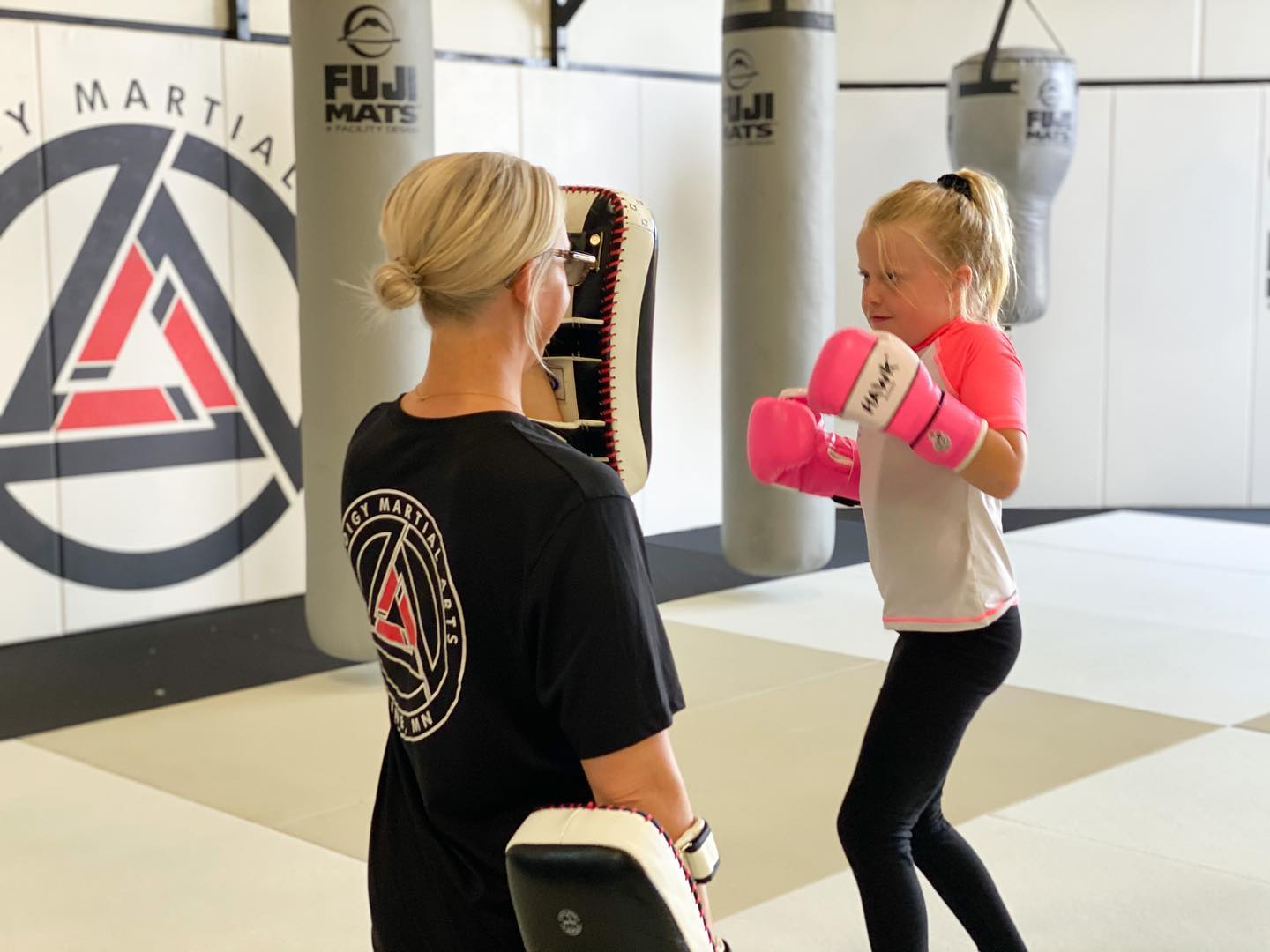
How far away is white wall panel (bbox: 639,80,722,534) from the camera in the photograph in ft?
22.2

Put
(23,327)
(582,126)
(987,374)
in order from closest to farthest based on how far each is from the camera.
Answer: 1. (987,374)
2. (23,327)
3. (582,126)

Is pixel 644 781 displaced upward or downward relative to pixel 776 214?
downward

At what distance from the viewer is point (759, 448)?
2273 mm

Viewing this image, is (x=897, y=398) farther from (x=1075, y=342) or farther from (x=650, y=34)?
(x=1075, y=342)

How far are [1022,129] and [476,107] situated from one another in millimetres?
2372

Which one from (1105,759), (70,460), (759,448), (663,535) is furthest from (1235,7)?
(759,448)

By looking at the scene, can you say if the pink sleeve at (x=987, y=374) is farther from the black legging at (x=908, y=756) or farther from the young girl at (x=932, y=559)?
the black legging at (x=908, y=756)

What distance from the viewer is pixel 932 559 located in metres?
2.14

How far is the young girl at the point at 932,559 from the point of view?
2.11m

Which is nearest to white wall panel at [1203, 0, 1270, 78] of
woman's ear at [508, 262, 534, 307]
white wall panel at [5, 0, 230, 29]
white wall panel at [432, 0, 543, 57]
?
white wall panel at [432, 0, 543, 57]

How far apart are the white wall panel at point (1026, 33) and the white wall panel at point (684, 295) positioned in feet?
3.68

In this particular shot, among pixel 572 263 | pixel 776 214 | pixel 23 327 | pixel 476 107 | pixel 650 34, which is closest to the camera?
pixel 572 263

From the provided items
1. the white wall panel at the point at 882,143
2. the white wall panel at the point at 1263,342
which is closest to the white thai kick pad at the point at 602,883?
the white wall panel at the point at 882,143

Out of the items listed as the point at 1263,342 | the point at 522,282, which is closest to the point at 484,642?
the point at 522,282
